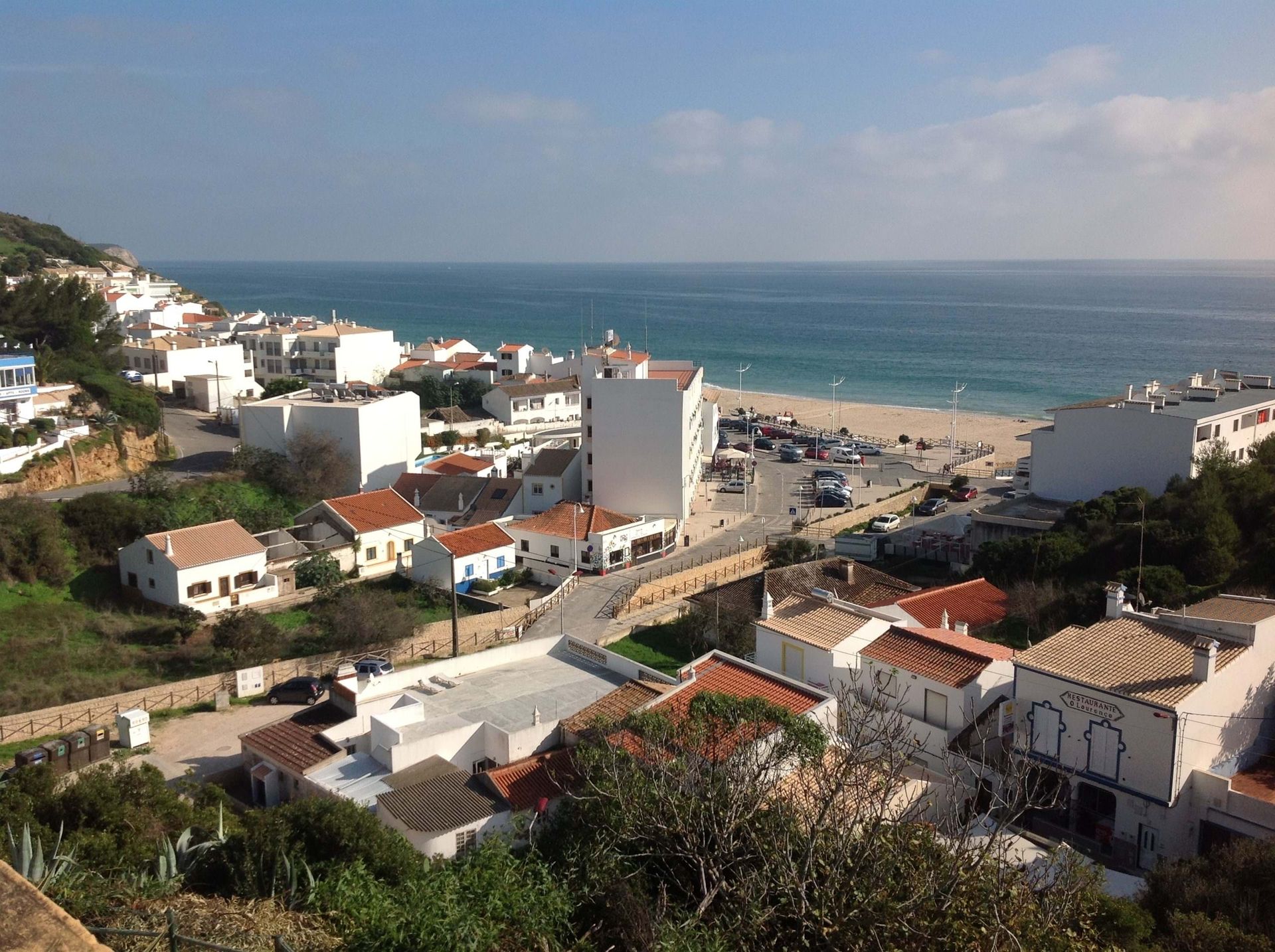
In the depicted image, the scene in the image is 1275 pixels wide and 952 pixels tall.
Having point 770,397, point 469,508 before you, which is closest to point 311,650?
point 469,508

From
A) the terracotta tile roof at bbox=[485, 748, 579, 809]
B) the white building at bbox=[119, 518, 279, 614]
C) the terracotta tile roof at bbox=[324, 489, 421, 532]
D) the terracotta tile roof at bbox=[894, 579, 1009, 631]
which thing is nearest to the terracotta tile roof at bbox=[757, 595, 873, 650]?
the terracotta tile roof at bbox=[894, 579, 1009, 631]

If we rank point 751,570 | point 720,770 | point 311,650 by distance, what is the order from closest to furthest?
point 720,770, point 311,650, point 751,570

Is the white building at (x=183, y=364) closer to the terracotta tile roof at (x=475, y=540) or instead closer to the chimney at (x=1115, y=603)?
the terracotta tile roof at (x=475, y=540)

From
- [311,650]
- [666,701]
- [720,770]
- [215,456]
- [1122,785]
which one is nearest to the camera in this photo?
[720,770]

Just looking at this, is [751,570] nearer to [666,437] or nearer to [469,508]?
[666,437]

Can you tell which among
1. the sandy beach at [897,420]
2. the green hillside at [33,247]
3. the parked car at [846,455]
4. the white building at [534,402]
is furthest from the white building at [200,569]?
the green hillside at [33,247]

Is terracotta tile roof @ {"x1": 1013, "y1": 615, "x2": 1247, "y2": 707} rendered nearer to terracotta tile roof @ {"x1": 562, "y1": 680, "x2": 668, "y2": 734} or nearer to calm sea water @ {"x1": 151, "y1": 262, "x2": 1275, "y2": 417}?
terracotta tile roof @ {"x1": 562, "y1": 680, "x2": 668, "y2": 734}
